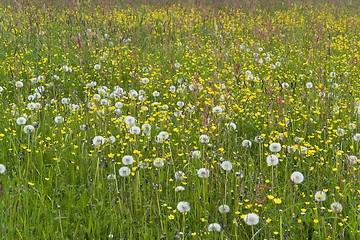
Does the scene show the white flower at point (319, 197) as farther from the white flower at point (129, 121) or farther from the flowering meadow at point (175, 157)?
the white flower at point (129, 121)

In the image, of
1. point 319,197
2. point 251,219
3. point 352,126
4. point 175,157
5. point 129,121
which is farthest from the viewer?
point 352,126

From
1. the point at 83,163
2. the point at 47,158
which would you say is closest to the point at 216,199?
the point at 83,163

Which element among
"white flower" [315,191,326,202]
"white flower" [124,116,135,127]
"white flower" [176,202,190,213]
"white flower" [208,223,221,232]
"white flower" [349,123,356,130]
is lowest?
"white flower" [208,223,221,232]

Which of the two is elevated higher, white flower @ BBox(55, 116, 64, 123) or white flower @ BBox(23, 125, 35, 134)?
white flower @ BBox(23, 125, 35, 134)

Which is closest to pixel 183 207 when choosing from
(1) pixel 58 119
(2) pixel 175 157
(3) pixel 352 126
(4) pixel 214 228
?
(4) pixel 214 228

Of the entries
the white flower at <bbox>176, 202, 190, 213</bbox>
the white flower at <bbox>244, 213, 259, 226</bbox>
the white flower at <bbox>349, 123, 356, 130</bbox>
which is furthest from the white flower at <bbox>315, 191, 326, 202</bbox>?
the white flower at <bbox>349, 123, 356, 130</bbox>

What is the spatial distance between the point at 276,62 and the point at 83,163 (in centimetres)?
320

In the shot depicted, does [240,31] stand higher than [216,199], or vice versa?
[240,31]

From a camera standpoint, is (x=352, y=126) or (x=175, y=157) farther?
(x=352, y=126)

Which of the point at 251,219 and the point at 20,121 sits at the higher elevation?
the point at 20,121

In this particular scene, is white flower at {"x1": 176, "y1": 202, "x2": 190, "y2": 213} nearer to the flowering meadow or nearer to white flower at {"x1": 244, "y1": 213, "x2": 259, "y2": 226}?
the flowering meadow

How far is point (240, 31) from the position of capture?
6898mm

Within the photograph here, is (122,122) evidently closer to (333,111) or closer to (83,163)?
(83,163)

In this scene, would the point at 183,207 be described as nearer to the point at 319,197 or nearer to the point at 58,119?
the point at 319,197
